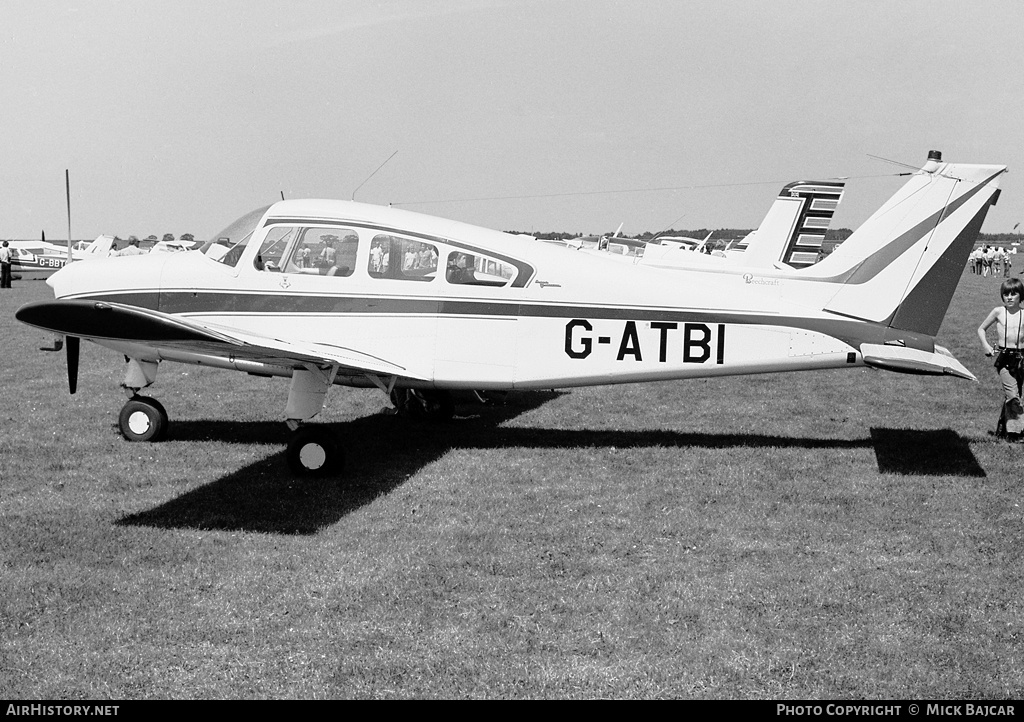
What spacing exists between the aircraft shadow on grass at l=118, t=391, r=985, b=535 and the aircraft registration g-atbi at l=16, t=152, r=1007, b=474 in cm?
75

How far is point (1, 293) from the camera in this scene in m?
33.4

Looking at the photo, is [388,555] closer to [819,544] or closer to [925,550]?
[819,544]

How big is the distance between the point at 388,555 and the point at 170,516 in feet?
6.43

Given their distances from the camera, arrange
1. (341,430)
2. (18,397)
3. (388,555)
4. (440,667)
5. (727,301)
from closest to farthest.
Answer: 1. (440,667)
2. (388,555)
3. (727,301)
4. (341,430)
5. (18,397)

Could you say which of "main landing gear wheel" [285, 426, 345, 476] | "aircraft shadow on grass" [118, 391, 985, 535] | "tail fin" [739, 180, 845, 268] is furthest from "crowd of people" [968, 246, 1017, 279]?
"main landing gear wheel" [285, 426, 345, 476]

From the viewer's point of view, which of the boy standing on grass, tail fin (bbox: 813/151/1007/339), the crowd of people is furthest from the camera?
the crowd of people

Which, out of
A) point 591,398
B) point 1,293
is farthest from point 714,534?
point 1,293

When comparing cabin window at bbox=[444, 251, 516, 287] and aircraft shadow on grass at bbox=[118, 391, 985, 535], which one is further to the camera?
cabin window at bbox=[444, 251, 516, 287]

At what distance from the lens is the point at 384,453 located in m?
9.30

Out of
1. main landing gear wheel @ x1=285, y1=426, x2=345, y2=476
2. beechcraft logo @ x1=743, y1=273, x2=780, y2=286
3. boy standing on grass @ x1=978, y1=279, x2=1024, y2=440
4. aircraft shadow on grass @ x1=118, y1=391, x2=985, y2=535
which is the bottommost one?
aircraft shadow on grass @ x1=118, y1=391, x2=985, y2=535

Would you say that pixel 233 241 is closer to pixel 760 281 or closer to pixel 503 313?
pixel 503 313

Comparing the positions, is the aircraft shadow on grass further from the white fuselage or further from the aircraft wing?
the aircraft wing

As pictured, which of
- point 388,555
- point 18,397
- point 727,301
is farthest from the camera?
A: point 18,397

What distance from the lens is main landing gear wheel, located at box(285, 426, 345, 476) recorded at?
8133 mm
